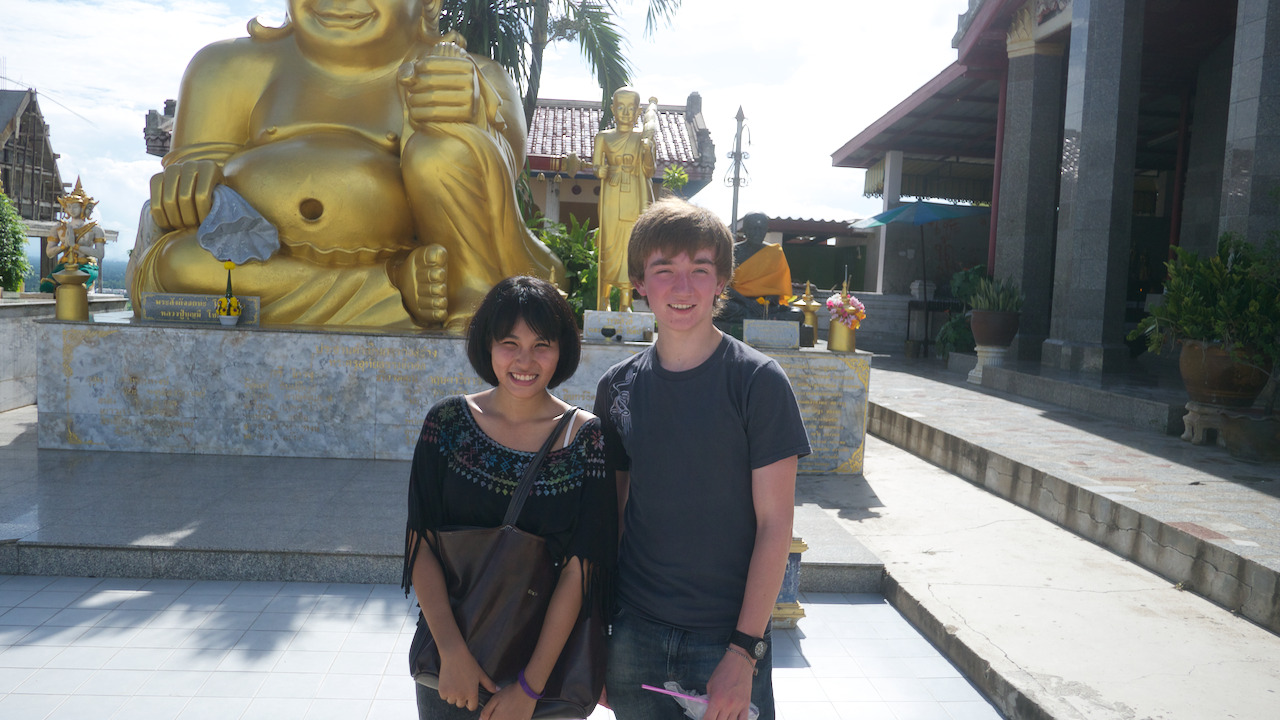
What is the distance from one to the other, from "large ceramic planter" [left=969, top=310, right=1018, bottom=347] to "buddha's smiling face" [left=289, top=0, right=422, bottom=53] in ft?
21.7

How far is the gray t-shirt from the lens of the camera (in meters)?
1.49

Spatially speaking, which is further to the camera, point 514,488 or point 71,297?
point 71,297

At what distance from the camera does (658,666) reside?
1.54 metres

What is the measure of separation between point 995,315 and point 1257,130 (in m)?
3.42

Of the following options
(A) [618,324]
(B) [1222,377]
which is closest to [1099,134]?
(B) [1222,377]

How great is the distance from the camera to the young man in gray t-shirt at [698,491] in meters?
1.48

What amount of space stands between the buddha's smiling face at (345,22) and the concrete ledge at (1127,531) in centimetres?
470

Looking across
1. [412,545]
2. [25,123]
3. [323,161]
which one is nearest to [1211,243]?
[323,161]

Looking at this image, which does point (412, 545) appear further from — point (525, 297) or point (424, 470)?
point (525, 297)

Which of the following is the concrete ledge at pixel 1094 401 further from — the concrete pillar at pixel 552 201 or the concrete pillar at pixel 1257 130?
the concrete pillar at pixel 552 201

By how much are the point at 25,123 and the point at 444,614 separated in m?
30.9

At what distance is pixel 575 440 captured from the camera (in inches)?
61.8

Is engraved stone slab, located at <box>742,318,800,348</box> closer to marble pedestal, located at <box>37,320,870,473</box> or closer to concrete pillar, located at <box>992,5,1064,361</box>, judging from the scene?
marble pedestal, located at <box>37,320,870,473</box>

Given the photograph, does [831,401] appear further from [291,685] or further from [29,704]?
[29,704]
